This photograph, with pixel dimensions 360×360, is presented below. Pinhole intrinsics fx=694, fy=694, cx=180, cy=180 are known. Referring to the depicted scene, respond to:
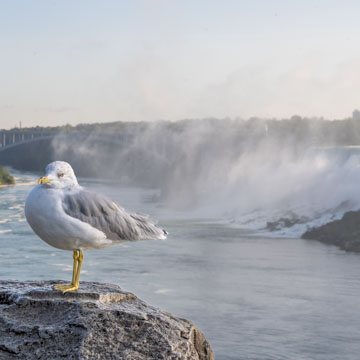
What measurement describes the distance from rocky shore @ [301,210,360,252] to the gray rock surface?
35315mm

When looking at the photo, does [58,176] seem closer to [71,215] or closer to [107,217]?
[71,215]

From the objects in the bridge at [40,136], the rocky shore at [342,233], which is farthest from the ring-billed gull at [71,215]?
the bridge at [40,136]

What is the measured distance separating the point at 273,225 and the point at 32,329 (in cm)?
4493

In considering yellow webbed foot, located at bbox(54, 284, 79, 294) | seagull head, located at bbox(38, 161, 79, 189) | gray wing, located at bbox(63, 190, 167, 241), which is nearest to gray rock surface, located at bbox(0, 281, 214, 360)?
yellow webbed foot, located at bbox(54, 284, 79, 294)

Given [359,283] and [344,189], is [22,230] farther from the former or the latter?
[344,189]

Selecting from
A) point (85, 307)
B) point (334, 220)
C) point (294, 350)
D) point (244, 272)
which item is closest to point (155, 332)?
point (85, 307)

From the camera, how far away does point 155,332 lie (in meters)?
3.13

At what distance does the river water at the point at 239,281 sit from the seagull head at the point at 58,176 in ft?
58.6

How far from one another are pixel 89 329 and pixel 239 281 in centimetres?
2811

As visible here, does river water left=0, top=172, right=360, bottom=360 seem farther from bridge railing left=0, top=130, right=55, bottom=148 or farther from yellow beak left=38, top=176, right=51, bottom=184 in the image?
bridge railing left=0, top=130, right=55, bottom=148

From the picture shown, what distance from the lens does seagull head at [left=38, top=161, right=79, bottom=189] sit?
302cm

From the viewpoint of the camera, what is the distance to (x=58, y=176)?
3066 mm

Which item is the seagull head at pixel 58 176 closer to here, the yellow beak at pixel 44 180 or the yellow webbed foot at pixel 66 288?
the yellow beak at pixel 44 180

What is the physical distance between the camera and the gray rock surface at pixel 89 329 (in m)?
3.02
